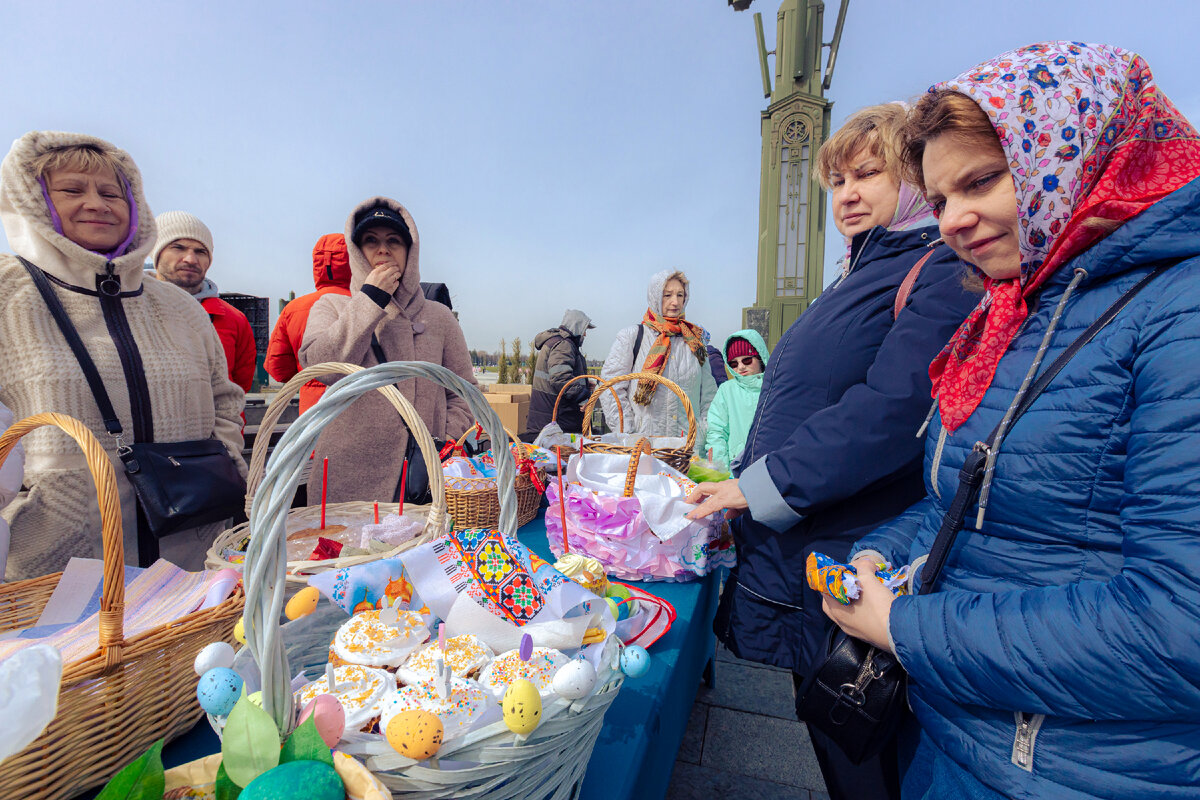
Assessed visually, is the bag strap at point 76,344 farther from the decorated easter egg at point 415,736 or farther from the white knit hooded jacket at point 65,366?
the decorated easter egg at point 415,736

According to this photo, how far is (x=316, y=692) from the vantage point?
681 mm

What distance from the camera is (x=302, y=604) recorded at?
0.83 metres

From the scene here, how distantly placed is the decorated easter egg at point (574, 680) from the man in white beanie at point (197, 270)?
9.17 ft

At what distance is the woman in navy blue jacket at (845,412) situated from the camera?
1051 millimetres

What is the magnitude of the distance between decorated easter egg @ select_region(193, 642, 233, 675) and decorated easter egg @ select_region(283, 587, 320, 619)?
12 centimetres

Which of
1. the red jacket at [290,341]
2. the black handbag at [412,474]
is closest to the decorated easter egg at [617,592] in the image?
the black handbag at [412,474]

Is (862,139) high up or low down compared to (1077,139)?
up

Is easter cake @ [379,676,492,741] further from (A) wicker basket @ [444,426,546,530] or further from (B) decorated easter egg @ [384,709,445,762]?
(A) wicker basket @ [444,426,546,530]

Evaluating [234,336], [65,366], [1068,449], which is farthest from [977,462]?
[234,336]

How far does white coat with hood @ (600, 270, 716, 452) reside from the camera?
12.0ft

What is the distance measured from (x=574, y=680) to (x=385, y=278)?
6.41 feet

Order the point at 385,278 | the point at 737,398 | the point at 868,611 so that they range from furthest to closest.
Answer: the point at 737,398, the point at 385,278, the point at 868,611

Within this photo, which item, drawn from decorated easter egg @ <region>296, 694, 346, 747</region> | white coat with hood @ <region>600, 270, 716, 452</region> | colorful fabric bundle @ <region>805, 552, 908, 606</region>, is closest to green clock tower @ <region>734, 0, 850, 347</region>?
white coat with hood @ <region>600, 270, 716, 452</region>

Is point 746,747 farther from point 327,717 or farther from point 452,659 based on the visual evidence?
point 327,717
